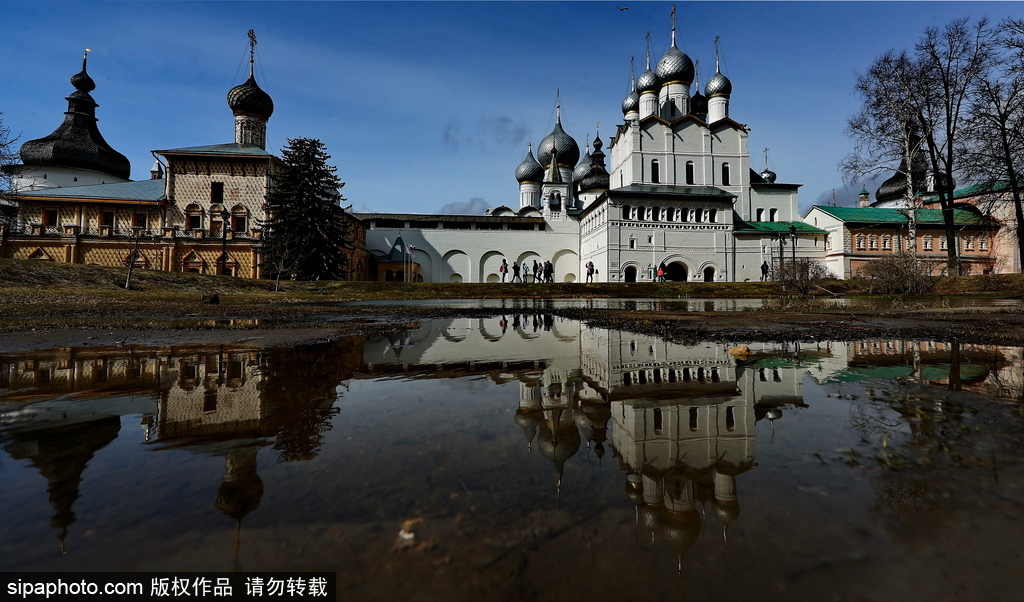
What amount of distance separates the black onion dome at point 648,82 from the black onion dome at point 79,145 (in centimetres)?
5567

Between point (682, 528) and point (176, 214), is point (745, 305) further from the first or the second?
point (176, 214)

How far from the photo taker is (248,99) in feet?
120

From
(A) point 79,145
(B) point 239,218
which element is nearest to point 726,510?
(B) point 239,218

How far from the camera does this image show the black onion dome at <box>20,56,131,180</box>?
142ft

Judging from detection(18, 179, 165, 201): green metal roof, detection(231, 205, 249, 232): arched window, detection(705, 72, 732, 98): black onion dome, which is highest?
detection(705, 72, 732, 98): black onion dome

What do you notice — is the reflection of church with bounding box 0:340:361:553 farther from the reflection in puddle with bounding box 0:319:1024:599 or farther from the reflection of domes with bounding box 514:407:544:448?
the reflection of domes with bounding box 514:407:544:448

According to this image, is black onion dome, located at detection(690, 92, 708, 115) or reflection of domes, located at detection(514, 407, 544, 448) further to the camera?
black onion dome, located at detection(690, 92, 708, 115)

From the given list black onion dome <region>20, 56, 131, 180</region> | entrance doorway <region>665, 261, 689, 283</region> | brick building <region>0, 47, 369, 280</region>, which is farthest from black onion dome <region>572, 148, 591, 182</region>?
black onion dome <region>20, 56, 131, 180</region>

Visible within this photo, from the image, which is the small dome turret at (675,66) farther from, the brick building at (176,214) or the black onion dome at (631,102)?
the brick building at (176,214)

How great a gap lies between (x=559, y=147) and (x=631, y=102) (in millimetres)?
9628

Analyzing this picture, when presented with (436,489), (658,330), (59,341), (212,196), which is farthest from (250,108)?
(436,489)

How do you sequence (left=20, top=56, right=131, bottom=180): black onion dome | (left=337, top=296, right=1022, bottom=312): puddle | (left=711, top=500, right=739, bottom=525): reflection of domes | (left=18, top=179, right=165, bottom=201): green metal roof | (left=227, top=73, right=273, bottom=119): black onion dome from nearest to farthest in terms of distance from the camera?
(left=711, top=500, right=739, bottom=525): reflection of domes < (left=337, top=296, right=1022, bottom=312): puddle < (left=18, top=179, right=165, bottom=201): green metal roof < (left=227, top=73, right=273, bottom=119): black onion dome < (left=20, top=56, right=131, bottom=180): black onion dome

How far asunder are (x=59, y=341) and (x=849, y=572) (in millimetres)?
7417

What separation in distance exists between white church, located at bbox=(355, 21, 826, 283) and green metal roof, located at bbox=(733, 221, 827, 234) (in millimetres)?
121
